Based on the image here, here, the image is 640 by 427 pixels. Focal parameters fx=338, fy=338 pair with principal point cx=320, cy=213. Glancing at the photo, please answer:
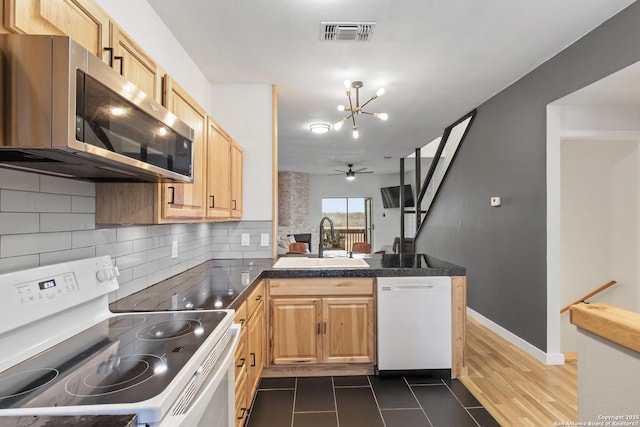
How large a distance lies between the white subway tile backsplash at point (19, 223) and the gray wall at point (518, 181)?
327 centimetres

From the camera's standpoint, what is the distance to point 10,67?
823mm

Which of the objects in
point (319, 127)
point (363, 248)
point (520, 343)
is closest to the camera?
point (520, 343)

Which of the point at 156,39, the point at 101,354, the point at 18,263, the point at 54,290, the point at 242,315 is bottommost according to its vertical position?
the point at 242,315

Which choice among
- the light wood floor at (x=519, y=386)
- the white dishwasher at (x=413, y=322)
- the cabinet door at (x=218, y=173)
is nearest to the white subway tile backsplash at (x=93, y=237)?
the cabinet door at (x=218, y=173)

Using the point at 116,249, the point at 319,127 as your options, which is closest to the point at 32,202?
the point at 116,249

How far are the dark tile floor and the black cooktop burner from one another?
3.77ft

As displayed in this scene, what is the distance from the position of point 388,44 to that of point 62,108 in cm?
233

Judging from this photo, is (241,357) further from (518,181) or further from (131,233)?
(518,181)

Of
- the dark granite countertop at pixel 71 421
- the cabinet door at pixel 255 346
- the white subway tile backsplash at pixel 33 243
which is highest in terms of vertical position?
the white subway tile backsplash at pixel 33 243

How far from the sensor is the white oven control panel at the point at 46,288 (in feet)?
3.51

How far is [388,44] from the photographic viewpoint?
257cm

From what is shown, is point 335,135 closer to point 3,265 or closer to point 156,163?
point 156,163

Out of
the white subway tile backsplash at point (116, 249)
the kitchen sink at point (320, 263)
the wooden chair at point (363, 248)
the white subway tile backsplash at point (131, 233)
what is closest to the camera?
the white subway tile backsplash at point (116, 249)

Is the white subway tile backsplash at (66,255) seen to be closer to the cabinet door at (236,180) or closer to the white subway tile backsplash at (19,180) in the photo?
the white subway tile backsplash at (19,180)
